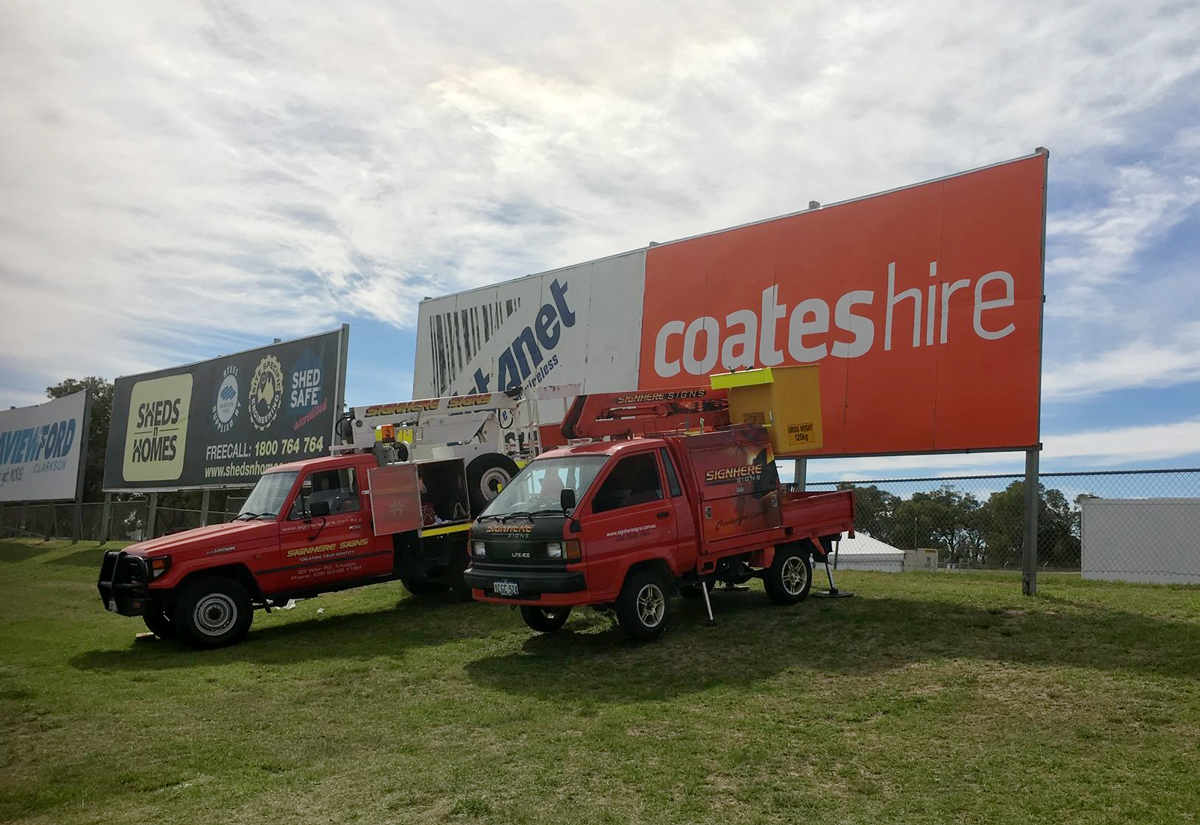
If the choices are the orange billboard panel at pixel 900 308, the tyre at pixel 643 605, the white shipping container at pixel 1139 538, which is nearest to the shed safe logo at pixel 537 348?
the orange billboard panel at pixel 900 308

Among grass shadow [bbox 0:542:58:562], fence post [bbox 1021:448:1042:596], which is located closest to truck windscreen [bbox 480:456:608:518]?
fence post [bbox 1021:448:1042:596]

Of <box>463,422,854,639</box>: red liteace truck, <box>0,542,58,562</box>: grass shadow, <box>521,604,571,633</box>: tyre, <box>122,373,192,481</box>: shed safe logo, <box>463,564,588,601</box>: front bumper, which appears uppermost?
<box>122,373,192,481</box>: shed safe logo

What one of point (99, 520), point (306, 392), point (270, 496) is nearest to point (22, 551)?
point (99, 520)

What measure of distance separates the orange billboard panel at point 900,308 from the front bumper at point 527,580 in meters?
6.56

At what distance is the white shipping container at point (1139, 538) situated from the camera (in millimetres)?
14430

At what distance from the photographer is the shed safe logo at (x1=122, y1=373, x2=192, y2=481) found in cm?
3148

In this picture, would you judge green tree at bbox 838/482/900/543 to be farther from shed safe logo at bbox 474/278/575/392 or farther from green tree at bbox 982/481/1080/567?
shed safe logo at bbox 474/278/575/392

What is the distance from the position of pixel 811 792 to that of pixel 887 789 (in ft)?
1.53

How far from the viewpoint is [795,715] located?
7434 millimetres

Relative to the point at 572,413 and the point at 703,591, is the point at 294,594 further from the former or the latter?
the point at 703,591

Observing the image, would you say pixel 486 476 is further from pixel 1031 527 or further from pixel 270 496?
pixel 1031 527

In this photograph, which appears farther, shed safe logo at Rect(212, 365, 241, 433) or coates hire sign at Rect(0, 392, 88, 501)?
coates hire sign at Rect(0, 392, 88, 501)

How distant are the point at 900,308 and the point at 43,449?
3815 centimetres

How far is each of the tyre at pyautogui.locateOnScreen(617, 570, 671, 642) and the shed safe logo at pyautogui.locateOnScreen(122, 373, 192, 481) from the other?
25.3 metres
